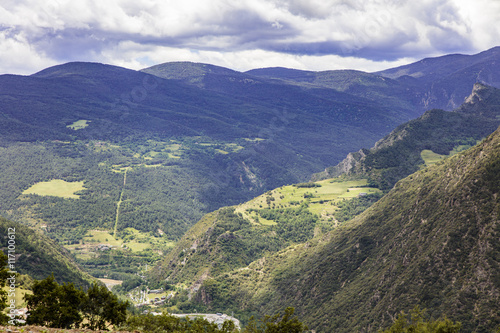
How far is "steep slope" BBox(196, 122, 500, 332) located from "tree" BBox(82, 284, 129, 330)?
5227 cm

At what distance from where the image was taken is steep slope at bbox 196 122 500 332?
93750 mm

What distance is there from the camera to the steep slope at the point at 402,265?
9375 centimetres

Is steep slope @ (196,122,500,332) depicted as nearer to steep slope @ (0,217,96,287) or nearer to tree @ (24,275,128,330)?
steep slope @ (0,217,96,287)

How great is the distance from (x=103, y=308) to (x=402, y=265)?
219 feet

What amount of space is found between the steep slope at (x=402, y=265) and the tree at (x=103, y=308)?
2058 inches

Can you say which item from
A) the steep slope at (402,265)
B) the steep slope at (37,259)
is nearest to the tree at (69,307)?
the steep slope at (402,265)

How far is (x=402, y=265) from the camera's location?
113125 mm

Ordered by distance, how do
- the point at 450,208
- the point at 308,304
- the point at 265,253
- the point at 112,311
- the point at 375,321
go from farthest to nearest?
the point at 265,253
the point at 308,304
the point at 450,208
the point at 375,321
the point at 112,311

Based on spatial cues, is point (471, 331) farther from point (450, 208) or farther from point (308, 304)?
point (308, 304)

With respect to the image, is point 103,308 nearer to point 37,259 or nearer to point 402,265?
point 402,265

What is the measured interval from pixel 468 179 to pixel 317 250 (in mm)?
57870

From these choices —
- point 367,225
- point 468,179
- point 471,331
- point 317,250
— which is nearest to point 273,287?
point 317,250

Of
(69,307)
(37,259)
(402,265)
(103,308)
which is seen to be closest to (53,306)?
(69,307)

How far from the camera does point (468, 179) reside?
115 meters
